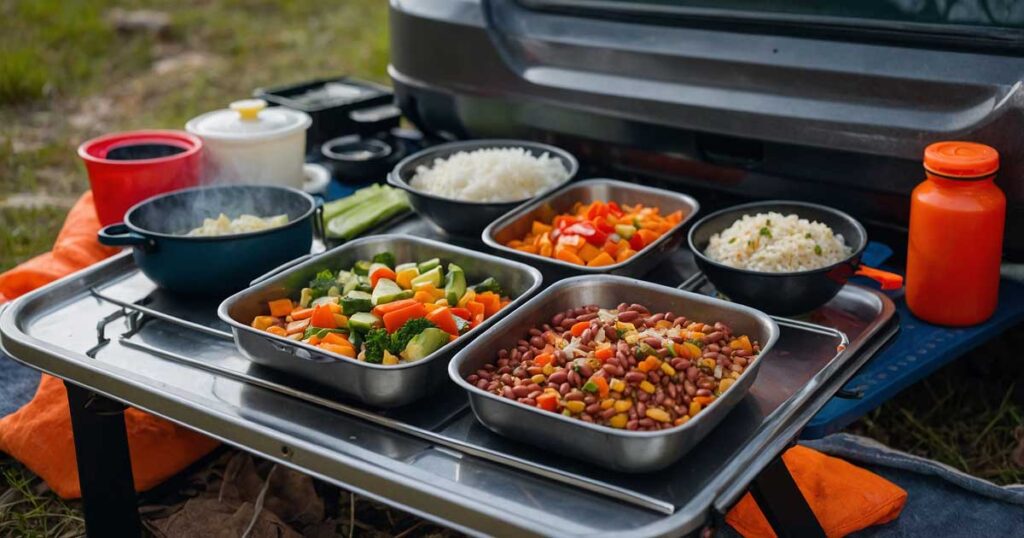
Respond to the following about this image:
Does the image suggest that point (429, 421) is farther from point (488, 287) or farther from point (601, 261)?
point (601, 261)

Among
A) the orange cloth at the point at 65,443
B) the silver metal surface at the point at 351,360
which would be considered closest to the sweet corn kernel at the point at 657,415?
the silver metal surface at the point at 351,360

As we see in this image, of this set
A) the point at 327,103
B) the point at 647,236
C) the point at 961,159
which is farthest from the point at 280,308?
the point at 327,103

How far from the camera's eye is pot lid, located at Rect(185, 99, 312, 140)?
2.44 m

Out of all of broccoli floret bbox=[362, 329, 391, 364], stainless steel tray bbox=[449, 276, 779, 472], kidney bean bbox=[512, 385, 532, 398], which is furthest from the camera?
broccoli floret bbox=[362, 329, 391, 364]

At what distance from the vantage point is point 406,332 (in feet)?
5.07

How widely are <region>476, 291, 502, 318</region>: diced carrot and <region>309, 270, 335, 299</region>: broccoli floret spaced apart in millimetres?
259

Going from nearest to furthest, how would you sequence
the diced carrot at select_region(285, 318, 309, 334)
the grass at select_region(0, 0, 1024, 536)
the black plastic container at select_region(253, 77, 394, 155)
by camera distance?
the diced carrot at select_region(285, 318, 309, 334) < the grass at select_region(0, 0, 1024, 536) < the black plastic container at select_region(253, 77, 394, 155)

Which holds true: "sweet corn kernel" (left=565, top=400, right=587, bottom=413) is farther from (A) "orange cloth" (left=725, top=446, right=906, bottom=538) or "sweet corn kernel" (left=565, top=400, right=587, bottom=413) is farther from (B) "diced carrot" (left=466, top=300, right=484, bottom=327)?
(A) "orange cloth" (left=725, top=446, right=906, bottom=538)

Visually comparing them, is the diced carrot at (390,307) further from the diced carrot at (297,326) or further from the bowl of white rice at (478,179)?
the bowl of white rice at (478,179)

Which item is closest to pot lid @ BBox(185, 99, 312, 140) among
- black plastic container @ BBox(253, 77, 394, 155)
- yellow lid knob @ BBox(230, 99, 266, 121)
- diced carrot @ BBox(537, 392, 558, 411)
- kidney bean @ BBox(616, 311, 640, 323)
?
yellow lid knob @ BBox(230, 99, 266, 121)

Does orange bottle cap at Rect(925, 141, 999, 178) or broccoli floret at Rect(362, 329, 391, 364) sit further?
orange bottle cap at Rect(925, 141, 999, 178)

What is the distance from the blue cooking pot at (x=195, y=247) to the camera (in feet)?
A: 6.22

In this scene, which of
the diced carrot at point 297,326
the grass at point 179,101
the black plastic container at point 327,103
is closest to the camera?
the diced carrot at point 297,326

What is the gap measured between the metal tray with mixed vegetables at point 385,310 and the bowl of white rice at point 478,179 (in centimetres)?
31
